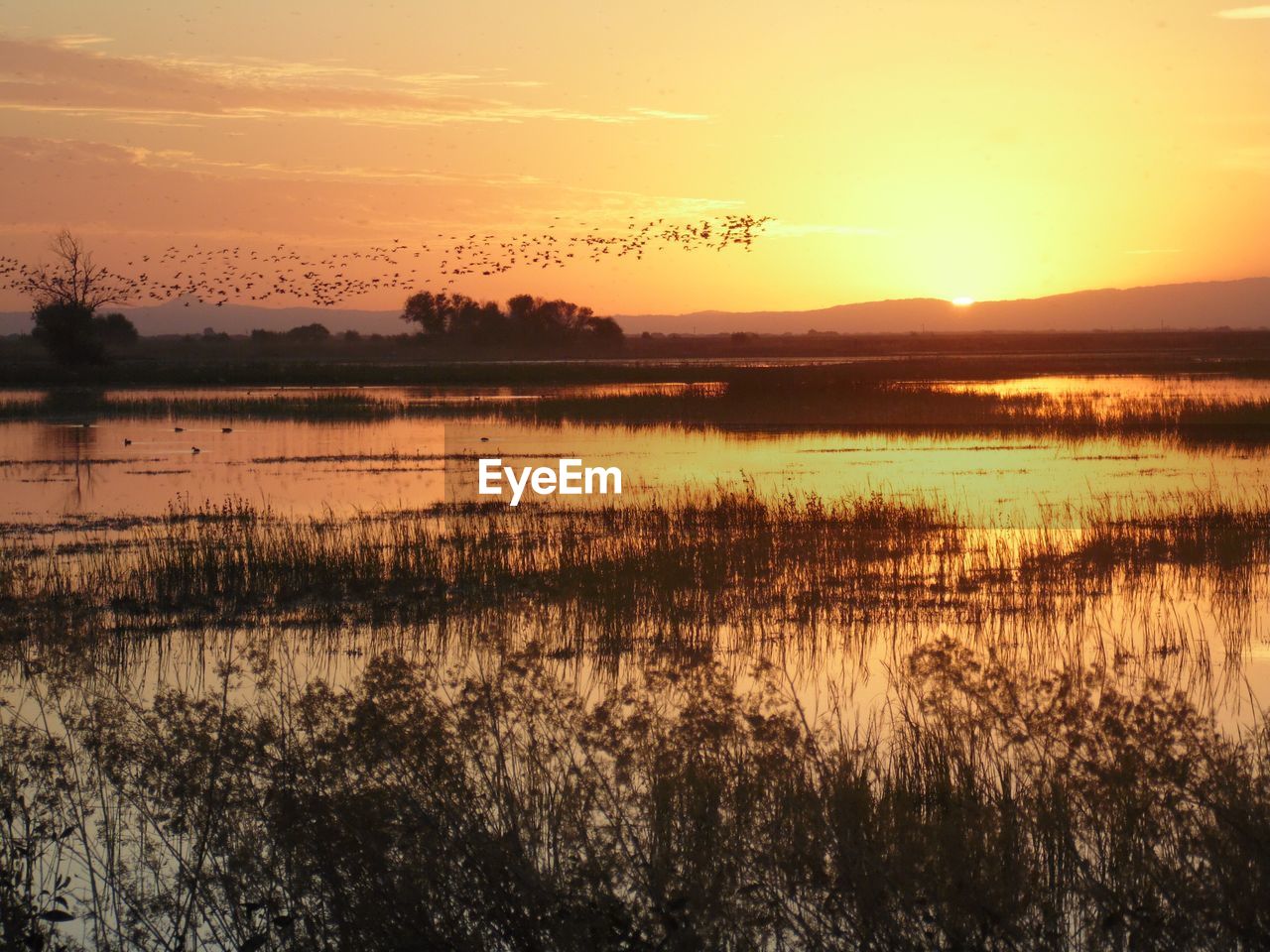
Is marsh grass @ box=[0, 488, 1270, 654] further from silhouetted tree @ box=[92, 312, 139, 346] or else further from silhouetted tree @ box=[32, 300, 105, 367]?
silhouetted tree @ box=[92, 312, 139, 346]

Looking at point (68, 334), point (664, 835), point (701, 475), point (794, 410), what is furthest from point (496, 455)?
point (68, 334)

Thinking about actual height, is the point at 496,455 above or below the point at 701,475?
above

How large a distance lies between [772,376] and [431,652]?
40.5 meters

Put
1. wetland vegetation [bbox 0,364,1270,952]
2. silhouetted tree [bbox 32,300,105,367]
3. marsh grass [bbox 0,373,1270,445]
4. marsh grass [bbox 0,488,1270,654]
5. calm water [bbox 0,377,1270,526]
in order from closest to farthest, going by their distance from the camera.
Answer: wetland vegetation [bbox 0,364,1270,952], marsh grass [bbox 0,488,1270,654], calm water [bbox 0,377,1270,526], marsh grass [bbox 0,373,1270,445], silhouetted tree [bbox 32,300,105,367]

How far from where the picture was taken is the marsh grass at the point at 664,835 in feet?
15.9

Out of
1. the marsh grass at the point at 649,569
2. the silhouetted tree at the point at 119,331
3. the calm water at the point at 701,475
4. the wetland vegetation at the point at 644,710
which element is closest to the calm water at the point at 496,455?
the calm water at the point at 701,475

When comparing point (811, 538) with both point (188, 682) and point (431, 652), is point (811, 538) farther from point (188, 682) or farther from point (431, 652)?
point (188, 682)

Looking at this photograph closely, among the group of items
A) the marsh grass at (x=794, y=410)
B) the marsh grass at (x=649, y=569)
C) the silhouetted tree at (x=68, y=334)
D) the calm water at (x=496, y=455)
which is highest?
the silhouetted tree at (x=68, y=334)

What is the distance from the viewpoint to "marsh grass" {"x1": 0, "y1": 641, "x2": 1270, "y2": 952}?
483 centimetres

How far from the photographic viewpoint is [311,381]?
62562 millimetres

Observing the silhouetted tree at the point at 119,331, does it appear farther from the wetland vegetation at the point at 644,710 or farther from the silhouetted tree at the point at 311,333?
the wetland vegetation at the point at 644,710

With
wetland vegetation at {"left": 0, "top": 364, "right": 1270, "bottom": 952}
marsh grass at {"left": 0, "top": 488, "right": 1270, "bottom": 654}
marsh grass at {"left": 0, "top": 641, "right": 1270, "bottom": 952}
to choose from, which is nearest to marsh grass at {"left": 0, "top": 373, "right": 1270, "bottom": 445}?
wetland vegetation at {"left": 0, "top": 364, "right": 1270, "bottom": 952}

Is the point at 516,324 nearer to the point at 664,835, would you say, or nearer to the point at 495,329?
the point at 495,329

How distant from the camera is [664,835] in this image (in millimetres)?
5902
